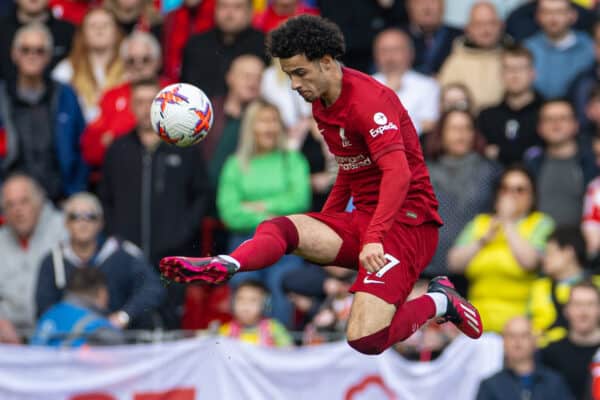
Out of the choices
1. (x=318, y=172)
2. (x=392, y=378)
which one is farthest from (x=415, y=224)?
(x=318, y=172)

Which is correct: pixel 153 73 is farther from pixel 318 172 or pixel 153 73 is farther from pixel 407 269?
pixel 407 269

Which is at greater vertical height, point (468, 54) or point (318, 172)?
point (468, 54)

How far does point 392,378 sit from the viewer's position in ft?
37.4

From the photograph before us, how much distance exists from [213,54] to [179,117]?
5113 millimetres

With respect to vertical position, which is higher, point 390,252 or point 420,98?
point 420,98

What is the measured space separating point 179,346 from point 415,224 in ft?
9.25

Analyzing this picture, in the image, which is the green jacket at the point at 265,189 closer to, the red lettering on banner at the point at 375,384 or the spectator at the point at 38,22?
the red lettering on banner at the point at 375,384

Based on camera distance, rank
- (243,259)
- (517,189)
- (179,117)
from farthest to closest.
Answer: (517,189) → (179,117) → (243,259)

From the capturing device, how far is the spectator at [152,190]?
12.8m

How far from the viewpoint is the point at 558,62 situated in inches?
529

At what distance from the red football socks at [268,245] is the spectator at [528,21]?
5810 millimetres

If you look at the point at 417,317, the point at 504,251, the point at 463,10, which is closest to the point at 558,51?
the point at 463,10

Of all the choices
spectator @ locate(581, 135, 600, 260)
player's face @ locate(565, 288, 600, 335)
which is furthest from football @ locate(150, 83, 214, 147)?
spectator @ locate(581, 135, 600, 260)

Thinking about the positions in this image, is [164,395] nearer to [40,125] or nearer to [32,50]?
[40,125]
